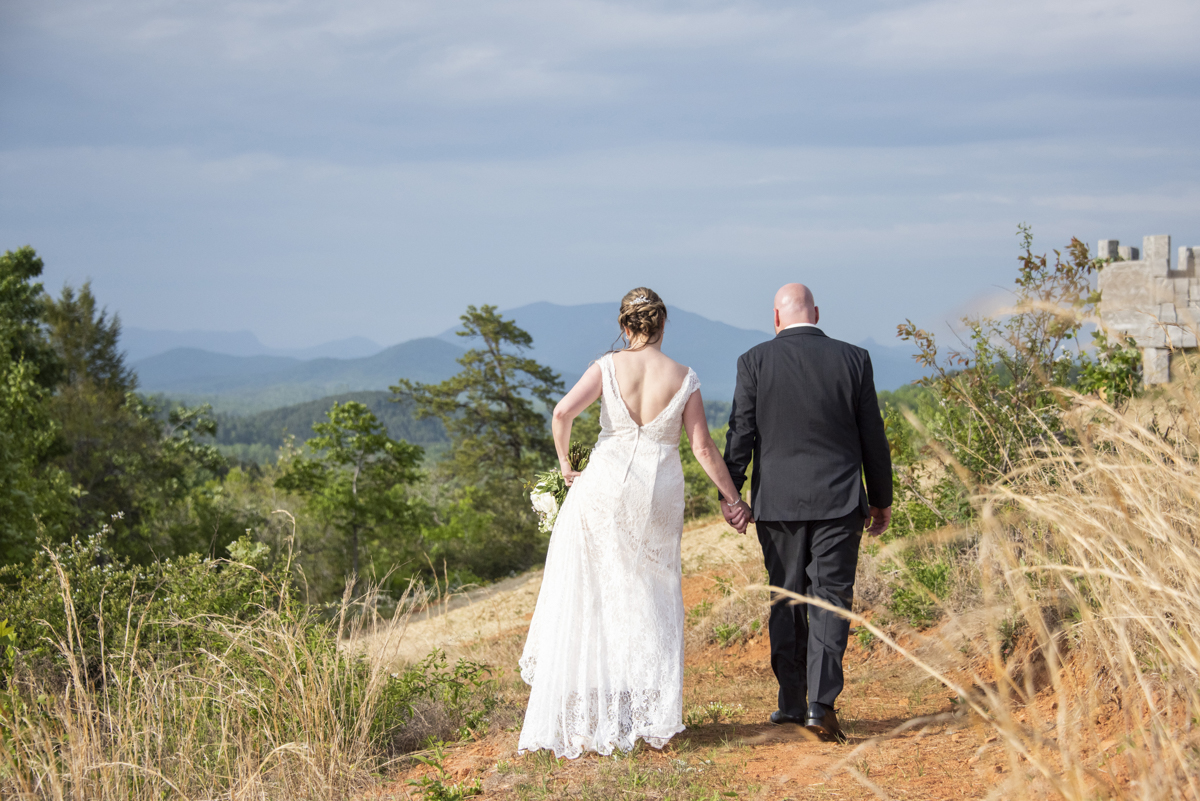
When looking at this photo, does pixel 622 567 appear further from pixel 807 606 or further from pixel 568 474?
pixel 807 606

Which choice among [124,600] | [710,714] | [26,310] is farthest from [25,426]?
[710,714]

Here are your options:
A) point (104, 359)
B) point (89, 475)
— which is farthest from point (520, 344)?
point (104, 359)

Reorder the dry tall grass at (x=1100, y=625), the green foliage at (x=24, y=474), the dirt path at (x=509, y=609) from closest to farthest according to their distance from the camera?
the dry tall grass at (x=1100, y=625), the dirt path at (x=509, y=609), the green foliage at (x=24, y=474)

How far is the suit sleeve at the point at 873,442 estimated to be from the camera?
4.14m

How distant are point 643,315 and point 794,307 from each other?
2.53 feet

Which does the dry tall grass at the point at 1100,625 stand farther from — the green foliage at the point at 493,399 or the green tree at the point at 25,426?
the green foliage at the point at 493,399

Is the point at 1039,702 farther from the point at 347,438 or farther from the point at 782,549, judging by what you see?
the point at 347,438

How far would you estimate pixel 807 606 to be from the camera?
168 inches

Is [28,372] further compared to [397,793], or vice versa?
[28,372]

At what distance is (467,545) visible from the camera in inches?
1027

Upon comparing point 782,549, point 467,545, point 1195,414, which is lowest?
point 467,545

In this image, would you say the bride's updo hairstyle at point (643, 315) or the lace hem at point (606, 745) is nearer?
the lace hem at point (606, 745)

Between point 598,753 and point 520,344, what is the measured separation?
91.5 ft

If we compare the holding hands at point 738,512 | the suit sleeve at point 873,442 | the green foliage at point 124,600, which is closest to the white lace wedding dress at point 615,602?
the holding hands at point 738,512
